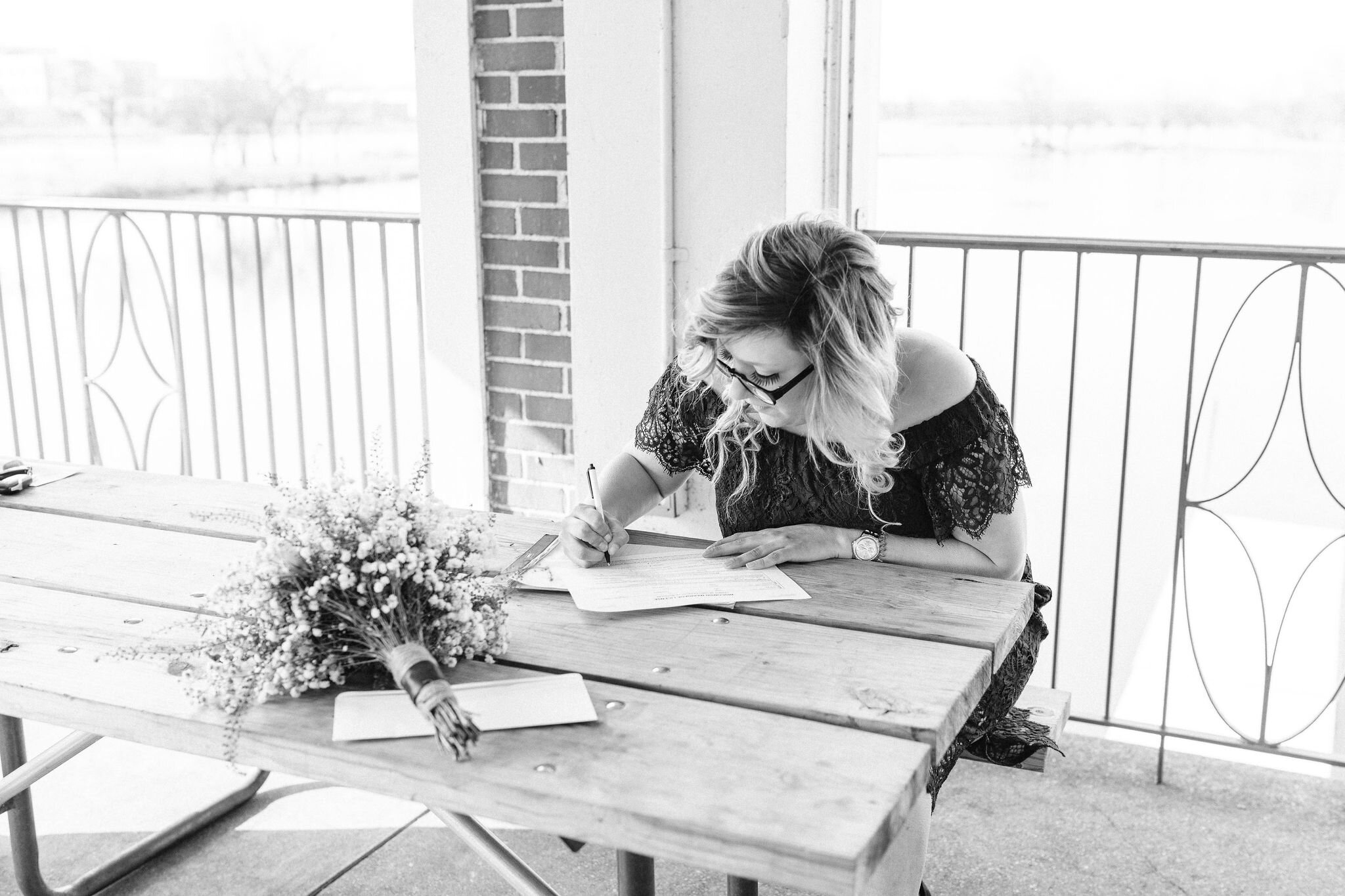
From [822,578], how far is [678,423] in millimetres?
520

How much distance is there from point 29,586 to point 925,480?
1370 mm

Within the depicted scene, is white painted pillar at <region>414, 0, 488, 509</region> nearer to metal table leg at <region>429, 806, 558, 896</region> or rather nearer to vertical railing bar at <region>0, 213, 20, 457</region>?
metal table leg at <region>429, 806, 558, 896</region>

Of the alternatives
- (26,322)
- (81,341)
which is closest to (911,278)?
(81,341)

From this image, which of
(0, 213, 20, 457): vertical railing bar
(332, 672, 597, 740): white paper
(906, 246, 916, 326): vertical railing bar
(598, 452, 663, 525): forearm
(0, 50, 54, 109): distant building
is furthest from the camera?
(0, 50, 54, 109): distant building

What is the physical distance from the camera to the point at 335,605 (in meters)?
A: 1.41

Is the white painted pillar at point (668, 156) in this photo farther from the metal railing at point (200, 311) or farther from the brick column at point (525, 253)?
the metal railing at point (200, 311)

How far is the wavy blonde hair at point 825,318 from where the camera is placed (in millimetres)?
1877

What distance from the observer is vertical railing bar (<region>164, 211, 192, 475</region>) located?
159 inches

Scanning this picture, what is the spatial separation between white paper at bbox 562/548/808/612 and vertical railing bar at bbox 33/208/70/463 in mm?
3143

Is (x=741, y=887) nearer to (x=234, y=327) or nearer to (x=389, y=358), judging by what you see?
(x=389, y=358)

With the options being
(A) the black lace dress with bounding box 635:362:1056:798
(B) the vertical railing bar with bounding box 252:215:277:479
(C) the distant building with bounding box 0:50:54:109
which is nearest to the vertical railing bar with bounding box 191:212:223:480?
(B) the vertical railing bar with bounding box 252:215:277:479

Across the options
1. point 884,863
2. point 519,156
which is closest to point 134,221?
point 519,156

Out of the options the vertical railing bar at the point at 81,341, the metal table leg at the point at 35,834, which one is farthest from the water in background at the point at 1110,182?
the vertical railing bar at the point at 81,341

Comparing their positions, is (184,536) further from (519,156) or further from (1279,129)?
(1279,129)
